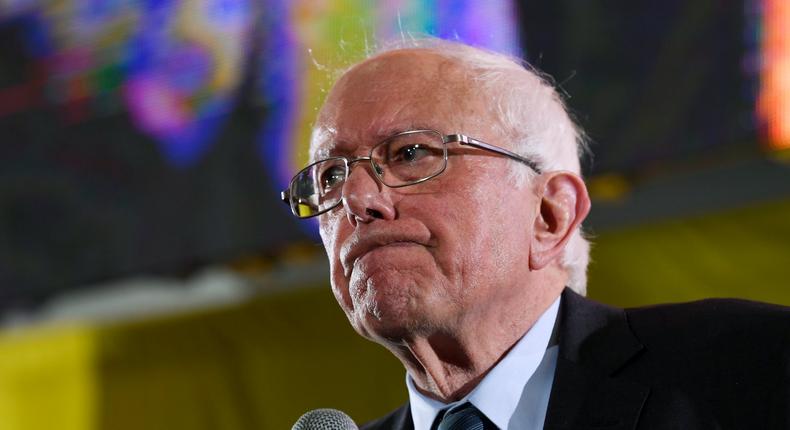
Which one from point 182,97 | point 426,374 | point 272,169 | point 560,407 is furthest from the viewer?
point 182,97

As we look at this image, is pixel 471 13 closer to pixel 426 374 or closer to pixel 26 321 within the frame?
pixel 426 374

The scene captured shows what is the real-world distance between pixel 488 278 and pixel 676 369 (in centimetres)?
32

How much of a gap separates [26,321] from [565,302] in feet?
10.1

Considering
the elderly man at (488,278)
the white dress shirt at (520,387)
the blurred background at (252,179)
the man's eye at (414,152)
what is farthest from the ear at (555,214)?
the blurred background at (252,179)

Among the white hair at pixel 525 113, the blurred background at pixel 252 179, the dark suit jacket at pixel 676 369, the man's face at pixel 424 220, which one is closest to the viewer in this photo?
the dark suit jacket at pixel 676 369

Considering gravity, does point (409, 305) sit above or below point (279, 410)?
above

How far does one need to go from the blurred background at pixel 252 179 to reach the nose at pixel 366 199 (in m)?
0.56

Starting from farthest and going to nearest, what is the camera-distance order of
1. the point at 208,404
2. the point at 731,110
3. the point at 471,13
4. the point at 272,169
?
1. the point at 272,169
2. the point at 208,404
3. the point at 471,13
4. the point at 731,110

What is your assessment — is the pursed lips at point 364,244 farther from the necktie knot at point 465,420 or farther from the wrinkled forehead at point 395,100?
the necktie knot at point 465,420

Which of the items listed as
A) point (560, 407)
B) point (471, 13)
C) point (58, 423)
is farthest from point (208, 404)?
point (560, 407)

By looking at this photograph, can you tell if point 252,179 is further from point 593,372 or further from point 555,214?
point 593,372

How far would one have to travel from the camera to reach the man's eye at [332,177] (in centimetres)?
174

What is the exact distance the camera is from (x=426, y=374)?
170 cm

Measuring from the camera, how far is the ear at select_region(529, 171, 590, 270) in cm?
173
